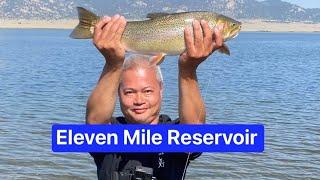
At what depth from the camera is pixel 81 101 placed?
105ft

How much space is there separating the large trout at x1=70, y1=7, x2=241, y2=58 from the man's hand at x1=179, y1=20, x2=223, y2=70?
7.5 inches

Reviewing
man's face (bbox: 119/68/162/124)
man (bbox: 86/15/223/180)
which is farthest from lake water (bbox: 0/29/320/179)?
man's face (bbox: 119/68/162/124)

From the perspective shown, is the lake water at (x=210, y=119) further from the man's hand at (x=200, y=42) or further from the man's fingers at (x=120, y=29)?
the man's hand at (x=200, y=42)

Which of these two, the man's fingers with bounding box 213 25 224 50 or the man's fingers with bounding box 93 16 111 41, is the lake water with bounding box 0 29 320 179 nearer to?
the man's fingers with bounding box 93 16 111 41

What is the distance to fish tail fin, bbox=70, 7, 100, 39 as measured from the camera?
5.48 m

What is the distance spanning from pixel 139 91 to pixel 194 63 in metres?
0.64

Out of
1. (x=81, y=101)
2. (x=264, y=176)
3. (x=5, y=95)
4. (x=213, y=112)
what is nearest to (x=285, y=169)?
(x=264, y=176)

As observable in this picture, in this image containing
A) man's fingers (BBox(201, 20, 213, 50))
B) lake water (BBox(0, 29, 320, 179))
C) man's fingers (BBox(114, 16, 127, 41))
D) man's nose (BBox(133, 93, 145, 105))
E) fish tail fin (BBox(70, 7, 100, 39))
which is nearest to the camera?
man's fingers (BBox(201, 20, 213, 50))

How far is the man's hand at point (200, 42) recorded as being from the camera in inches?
198

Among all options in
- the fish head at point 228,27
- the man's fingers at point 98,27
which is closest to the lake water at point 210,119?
the fish head at point 228,27

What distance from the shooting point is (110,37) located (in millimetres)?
5109

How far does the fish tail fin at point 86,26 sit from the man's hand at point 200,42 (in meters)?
1.00

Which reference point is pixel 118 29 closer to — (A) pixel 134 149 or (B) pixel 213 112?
(A) pixel 134 149

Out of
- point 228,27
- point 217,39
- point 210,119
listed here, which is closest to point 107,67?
point 217,39
